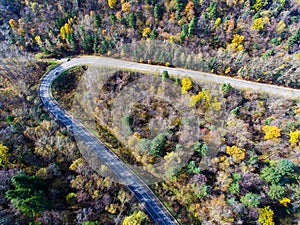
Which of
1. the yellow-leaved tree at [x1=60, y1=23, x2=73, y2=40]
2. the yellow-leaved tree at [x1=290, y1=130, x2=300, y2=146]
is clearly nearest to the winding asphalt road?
the yellow-leaved tree at [x1=60, y1=23, x2=73, y2=40]

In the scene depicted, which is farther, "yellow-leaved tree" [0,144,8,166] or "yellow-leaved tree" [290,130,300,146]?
"yellow-leaved tree" [290,130,300,146]

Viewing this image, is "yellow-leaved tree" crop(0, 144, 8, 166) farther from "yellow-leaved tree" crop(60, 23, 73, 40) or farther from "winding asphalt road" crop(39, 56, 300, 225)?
"yellow-leaved tree" crop(60, 23, 73, 40)

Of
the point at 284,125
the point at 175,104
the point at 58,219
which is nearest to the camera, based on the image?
the point at 58,219

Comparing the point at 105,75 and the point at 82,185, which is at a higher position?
the point at 105,75

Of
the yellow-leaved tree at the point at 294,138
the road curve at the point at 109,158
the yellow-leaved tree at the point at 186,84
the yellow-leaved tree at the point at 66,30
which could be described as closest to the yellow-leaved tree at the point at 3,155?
the road curve at the point at 109,158

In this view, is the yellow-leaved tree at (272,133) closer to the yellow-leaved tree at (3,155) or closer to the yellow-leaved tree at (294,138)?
the yellow-leaved tree at (294,138)

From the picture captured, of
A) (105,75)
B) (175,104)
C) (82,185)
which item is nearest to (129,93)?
(105,75)

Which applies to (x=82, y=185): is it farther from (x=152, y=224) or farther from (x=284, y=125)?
(x=284, y=125)

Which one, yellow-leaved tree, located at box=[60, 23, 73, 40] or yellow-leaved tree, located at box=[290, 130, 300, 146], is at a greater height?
yellow-leaved tree, located at box=[60, 23, 73, 40]

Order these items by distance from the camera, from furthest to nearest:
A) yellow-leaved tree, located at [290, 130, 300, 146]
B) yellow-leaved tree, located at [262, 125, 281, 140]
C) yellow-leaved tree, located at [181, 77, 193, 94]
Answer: yellow-leaved tree, located at [181, 77, 193, 94] → yellow-leaved tree, located at [262, 125, 281, 140] → yellow-leaved tree, located at [290, 130, 300, 146]
